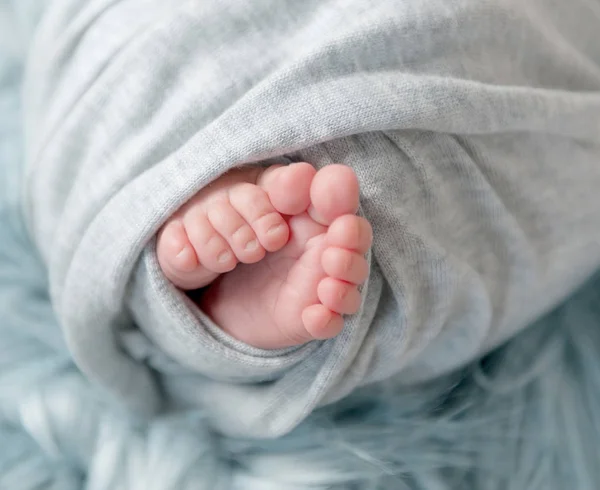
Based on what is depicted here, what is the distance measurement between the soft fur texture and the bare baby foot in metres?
0.16

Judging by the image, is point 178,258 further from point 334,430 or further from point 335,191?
point 334,430

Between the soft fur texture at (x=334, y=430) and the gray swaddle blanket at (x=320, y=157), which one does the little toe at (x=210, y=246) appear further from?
the soft fur texture at (x=334, y=430)

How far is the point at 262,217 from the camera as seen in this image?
Answer: 0.51 metres

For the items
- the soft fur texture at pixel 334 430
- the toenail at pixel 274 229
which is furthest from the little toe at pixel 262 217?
the soft fur texture at pixel 334 430

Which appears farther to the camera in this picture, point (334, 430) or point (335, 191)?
point (334, 430)

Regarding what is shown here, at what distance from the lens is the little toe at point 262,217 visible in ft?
1.65

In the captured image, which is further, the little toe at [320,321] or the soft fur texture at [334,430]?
the soft fur texture at [334,430]

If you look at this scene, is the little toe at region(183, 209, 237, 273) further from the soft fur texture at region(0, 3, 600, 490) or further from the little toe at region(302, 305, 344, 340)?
the soft fur texture at region(0, 3, 600, 490)

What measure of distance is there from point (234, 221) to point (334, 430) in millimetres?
276

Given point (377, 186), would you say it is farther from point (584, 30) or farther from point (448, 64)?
point (584, 30)

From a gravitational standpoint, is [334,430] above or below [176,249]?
below

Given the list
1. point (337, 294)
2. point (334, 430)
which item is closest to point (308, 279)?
point (337, 294)

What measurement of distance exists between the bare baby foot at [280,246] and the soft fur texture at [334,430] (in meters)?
0.16

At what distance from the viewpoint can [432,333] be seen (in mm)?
634
